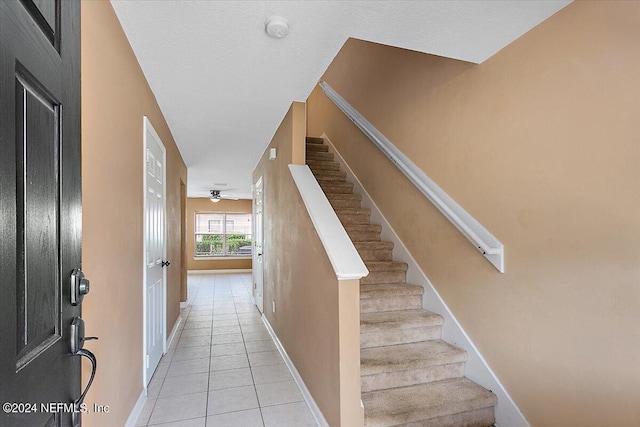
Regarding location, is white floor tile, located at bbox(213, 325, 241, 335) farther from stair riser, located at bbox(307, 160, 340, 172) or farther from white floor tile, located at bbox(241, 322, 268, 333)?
stair riser, located at bbox(307, 160, 340, 172)

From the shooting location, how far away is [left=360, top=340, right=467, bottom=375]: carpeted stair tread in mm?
2051

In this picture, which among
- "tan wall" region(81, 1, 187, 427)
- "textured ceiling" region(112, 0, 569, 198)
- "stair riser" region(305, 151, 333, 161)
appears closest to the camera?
"tan wall" region(81, 1, 187, 427)

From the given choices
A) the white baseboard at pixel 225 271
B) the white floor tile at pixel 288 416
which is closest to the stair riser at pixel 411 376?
the white floor tile at pixel 288 416

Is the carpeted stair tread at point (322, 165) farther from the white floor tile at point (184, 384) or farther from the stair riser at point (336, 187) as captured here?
the white floor tile at point (184, 384)

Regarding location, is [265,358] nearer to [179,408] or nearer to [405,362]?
[179,408]

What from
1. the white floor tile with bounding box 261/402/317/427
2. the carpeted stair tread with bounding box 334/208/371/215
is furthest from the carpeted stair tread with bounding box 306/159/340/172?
the white floor tile with bounding box 261/402/317/427

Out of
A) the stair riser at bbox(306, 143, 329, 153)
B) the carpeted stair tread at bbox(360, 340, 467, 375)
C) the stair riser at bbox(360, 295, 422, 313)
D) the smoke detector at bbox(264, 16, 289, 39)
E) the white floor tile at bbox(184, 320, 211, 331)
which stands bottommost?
the white floor tile at bbox(184, 320, 211, 331)

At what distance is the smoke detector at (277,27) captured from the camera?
163 cm

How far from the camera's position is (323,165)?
4.53 metres

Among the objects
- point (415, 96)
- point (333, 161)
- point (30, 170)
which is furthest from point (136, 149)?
point (333, 161)

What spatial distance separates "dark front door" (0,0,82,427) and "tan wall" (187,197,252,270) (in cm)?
988

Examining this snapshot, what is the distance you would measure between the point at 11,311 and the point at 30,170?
281 mm

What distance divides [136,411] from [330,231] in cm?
174

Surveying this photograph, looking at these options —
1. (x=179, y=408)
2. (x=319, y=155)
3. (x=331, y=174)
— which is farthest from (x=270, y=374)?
(x=319, y=155)
